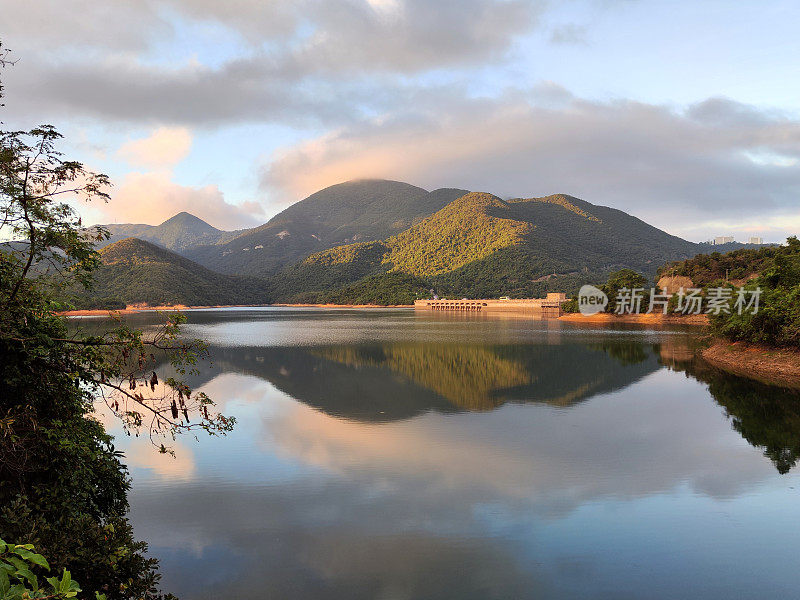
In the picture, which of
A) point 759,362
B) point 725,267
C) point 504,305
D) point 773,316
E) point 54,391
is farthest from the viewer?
point 504,305

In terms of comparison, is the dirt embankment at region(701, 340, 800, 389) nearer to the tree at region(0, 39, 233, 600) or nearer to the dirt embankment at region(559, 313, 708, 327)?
the tree at region(0, 39, 233, 600)

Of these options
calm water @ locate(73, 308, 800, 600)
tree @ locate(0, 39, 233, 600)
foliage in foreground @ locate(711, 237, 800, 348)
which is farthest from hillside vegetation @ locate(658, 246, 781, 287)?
tree @ locate(0, 39, 233, 600)

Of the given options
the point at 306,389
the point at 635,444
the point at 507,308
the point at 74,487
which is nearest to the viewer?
the point at 74,487

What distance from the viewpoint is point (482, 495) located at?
14625mm

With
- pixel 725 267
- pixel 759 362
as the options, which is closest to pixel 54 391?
pixel 759 362

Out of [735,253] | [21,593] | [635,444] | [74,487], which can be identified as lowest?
[635,444]

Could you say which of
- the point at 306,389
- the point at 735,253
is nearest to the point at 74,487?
the point at 306,389

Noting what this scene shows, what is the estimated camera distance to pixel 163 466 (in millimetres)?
17859

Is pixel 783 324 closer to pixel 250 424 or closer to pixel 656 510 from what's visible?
pixel 656 510

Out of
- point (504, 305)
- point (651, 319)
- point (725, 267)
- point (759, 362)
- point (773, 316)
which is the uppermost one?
point (725, 267)

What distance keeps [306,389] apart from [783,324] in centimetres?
3153

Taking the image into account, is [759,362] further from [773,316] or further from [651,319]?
[651,319]

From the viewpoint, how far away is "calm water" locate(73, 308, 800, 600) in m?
10.4

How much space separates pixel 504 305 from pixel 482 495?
174 m
